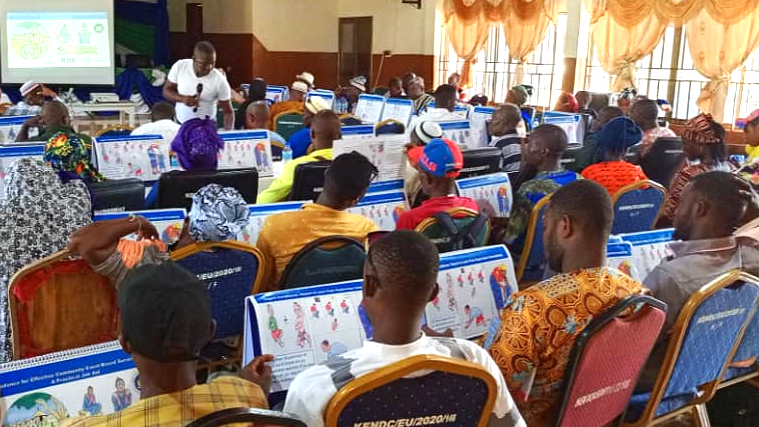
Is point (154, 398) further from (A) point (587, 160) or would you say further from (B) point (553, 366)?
(A) point (587, 160)

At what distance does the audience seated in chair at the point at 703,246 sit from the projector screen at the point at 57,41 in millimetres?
10254

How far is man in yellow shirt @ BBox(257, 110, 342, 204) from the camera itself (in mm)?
3729

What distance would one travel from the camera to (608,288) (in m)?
1.81

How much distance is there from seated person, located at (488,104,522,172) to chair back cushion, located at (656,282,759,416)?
2.65 m

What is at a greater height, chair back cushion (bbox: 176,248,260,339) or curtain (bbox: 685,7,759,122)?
curtain (bbox: 685,7,759,122)

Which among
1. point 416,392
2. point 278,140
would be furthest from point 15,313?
point 278,140

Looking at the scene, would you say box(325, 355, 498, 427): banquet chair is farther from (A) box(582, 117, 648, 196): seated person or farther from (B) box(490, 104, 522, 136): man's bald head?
(B) box(490, 104, 522, 136): man's bald head

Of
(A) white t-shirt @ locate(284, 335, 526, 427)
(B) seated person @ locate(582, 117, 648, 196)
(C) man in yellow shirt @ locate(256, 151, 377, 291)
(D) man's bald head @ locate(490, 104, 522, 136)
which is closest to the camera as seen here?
(A) white t-shirt @ locate(284, 335, 526, 427)

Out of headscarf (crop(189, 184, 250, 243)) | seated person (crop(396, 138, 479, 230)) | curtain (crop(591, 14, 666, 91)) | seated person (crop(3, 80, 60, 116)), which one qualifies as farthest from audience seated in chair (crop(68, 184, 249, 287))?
curtain (crop(591, 14, 666, 91))

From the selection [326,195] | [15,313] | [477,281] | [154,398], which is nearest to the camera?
[154,398]

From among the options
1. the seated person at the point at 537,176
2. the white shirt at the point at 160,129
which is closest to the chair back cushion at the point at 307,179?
the seated person at the point at 537,176

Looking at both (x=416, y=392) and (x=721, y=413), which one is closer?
(x=416, y=392)

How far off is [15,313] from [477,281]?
132 cm

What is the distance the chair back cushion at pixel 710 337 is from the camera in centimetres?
199
